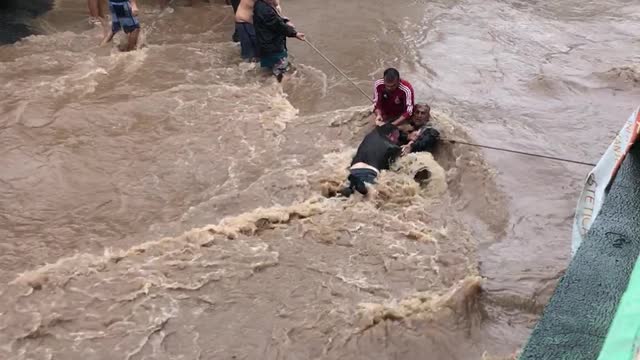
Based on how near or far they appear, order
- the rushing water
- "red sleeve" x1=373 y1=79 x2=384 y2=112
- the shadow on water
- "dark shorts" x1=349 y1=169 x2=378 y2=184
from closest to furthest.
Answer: the rushing water → "dark shorts" x1=349 y1=169 x2=378 y2=184 → "red sleeve" x1=373 y1=79 x2=384 y2=112 → the shadow on water

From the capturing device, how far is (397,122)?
624cm

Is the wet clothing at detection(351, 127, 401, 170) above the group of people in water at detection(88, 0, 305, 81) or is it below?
below

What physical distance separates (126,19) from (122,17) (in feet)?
0.18

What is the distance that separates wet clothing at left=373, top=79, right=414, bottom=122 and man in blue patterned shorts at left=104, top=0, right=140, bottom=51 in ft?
11.9

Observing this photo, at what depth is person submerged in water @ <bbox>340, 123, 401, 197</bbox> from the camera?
18.0 ft

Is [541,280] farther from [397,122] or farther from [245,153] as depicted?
[245,153]

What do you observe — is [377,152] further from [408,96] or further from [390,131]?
[408,96]

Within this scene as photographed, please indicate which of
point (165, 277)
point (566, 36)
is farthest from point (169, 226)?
point (566, 36)

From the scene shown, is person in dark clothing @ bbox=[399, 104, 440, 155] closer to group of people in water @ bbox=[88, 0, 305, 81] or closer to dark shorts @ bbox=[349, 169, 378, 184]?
dark shorts @ bbox=[349, 169, 378, 184]

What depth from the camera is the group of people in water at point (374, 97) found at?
224 inches

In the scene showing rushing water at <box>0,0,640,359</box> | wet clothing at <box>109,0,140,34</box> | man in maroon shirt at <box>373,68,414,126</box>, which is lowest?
rushing water at <box>0,0,640,359</box>

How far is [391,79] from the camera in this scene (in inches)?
236

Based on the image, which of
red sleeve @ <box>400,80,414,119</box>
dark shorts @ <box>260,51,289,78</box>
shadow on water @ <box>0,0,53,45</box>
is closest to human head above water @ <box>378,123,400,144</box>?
red sleeve @ <box>400,80,414,119</box>

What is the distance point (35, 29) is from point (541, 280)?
803 cm
